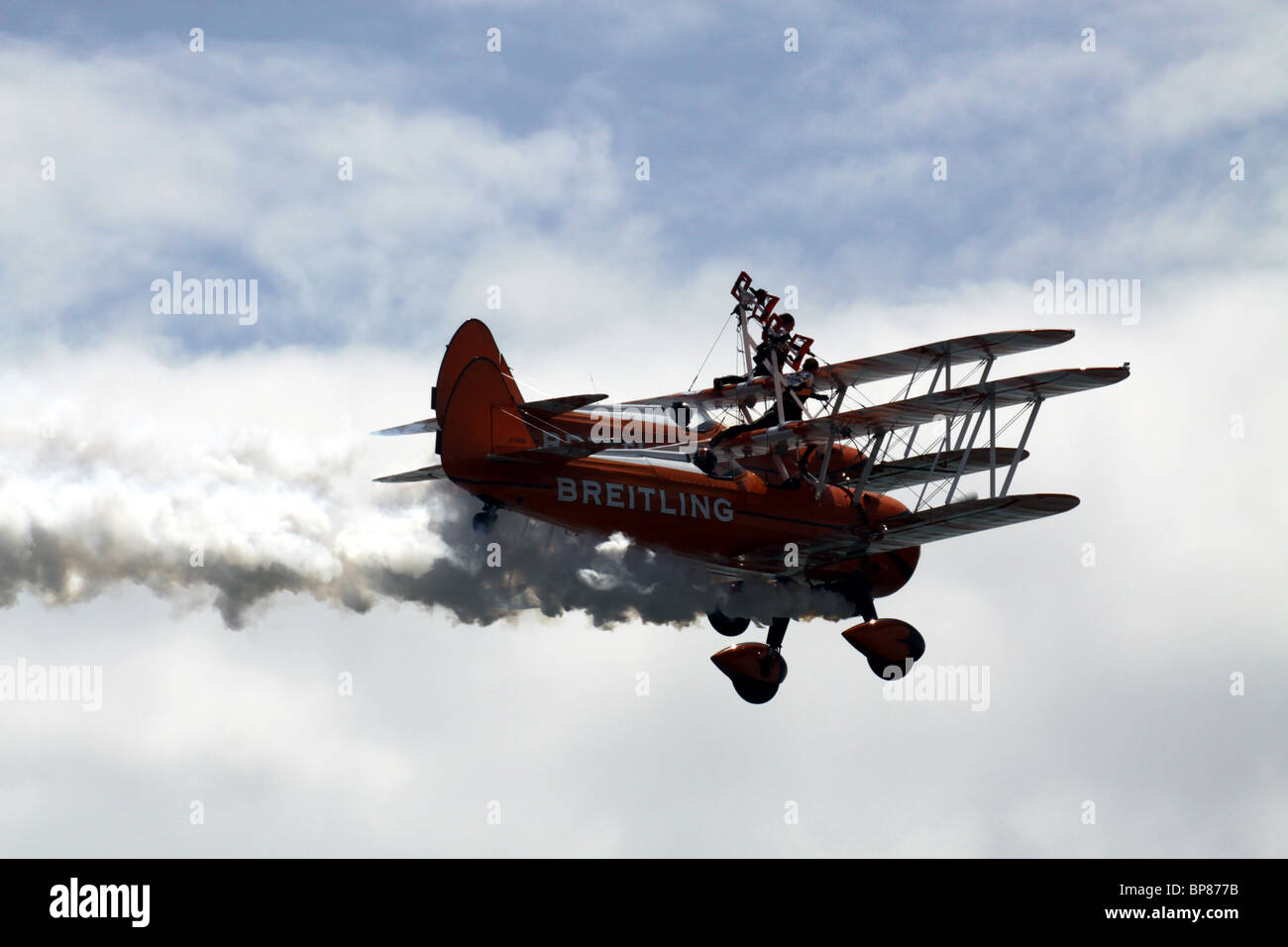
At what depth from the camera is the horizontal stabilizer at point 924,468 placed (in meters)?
25.8

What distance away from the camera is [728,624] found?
27.3 m

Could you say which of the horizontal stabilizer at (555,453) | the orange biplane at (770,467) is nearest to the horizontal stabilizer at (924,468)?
the orange biplane at (770,467)

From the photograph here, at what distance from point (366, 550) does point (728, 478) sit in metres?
5.38

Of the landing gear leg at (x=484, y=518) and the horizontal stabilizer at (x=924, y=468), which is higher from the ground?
the horizontal stabilizer at (x=924, y=468)

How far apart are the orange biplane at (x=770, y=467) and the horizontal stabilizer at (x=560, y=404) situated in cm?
3

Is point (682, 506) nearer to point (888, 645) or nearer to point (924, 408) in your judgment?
point (924, 408)

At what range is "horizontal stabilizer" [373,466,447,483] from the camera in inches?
994

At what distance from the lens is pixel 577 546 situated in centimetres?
2367

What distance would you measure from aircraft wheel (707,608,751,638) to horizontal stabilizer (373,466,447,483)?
17.1 ft

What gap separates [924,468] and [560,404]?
7297 mm

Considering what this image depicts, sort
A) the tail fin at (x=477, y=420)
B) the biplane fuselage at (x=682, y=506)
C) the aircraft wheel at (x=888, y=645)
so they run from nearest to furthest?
the tail fin at (x=477, y=420) < the biplane fuselage at (x=682, y=506) < the aircraft wheel at (x=888, y=645)

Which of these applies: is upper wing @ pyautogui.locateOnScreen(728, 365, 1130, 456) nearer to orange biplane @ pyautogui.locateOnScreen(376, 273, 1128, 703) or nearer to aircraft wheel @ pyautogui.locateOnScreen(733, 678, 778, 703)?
orange biplane @ pyautogui.locateOnScreen(376, 273, 1128, 703)

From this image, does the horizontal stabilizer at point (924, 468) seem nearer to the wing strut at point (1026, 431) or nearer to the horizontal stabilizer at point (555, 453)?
the wing strut at point (1026, 431)
